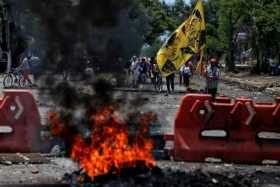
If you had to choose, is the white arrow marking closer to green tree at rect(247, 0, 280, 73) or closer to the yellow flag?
the yellow flag

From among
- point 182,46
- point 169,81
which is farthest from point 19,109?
point 169,81

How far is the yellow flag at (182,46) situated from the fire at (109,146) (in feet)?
54.4

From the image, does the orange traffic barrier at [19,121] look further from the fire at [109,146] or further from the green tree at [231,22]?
the green tree at [231,22]

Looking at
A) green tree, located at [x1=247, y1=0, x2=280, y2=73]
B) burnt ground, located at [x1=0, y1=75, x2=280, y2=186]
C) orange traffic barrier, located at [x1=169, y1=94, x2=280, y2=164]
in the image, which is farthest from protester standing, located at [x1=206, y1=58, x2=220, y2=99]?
green tree, located at [x1=247, y1=0, x2=280, y2=73]

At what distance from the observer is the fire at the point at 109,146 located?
8359 millimetres

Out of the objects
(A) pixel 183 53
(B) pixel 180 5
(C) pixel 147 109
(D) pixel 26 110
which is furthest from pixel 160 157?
(B) pixel 180 5

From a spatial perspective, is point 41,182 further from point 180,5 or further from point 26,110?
point 180,5

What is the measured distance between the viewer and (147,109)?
371 inches

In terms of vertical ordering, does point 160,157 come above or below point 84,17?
below

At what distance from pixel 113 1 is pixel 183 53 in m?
17.0

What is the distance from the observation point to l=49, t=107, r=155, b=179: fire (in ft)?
27.4

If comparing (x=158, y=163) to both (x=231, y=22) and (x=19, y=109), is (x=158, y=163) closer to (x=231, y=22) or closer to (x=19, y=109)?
(x=19, y=109)

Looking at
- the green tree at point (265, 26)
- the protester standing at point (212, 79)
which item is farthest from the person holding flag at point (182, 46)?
the green tree at point (265, 26)

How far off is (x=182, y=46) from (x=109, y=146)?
17167 mm
